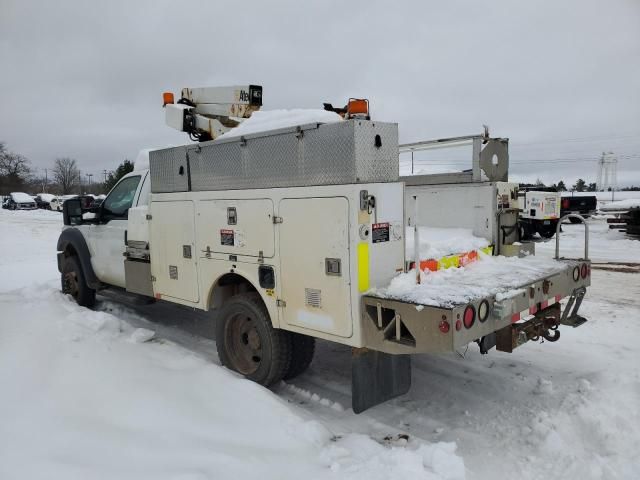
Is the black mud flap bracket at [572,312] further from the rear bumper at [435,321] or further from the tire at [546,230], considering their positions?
the tire at [546,230]

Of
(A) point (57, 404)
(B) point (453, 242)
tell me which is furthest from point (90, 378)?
(B) point (453, 242)

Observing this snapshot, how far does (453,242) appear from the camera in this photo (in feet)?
16.0

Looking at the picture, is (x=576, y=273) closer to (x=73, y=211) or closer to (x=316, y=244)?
(x=316, y=244)

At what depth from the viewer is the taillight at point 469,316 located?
3.24 meters

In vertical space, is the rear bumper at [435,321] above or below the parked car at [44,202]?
below

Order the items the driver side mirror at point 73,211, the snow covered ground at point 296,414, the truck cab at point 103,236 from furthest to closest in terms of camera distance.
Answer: the driver side mirror at point 73,211, the truck cab at point 103,236, the snow covered ground at point 296,414

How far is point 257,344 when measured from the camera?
15.3 feet

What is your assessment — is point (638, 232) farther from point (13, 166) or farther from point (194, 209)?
point (13, 166)

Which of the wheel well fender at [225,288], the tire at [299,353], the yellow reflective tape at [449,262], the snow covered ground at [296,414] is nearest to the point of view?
the snow covered ground at [296,414]

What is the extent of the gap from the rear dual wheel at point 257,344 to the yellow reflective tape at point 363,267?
1.14 meters

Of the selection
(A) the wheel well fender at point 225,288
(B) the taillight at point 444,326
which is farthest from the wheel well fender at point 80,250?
(B) the taillight at point 444,326

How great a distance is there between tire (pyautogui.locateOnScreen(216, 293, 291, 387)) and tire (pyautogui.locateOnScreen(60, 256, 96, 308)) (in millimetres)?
3530

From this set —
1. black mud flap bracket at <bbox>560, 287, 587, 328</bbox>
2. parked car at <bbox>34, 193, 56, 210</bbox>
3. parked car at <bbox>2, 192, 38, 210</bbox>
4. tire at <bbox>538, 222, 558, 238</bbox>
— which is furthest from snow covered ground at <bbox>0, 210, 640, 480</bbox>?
parked car at <bbox>34, 193, 56, 210</bbox>

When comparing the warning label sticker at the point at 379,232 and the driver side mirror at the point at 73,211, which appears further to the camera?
the driver side mirror at the point at 73,211
